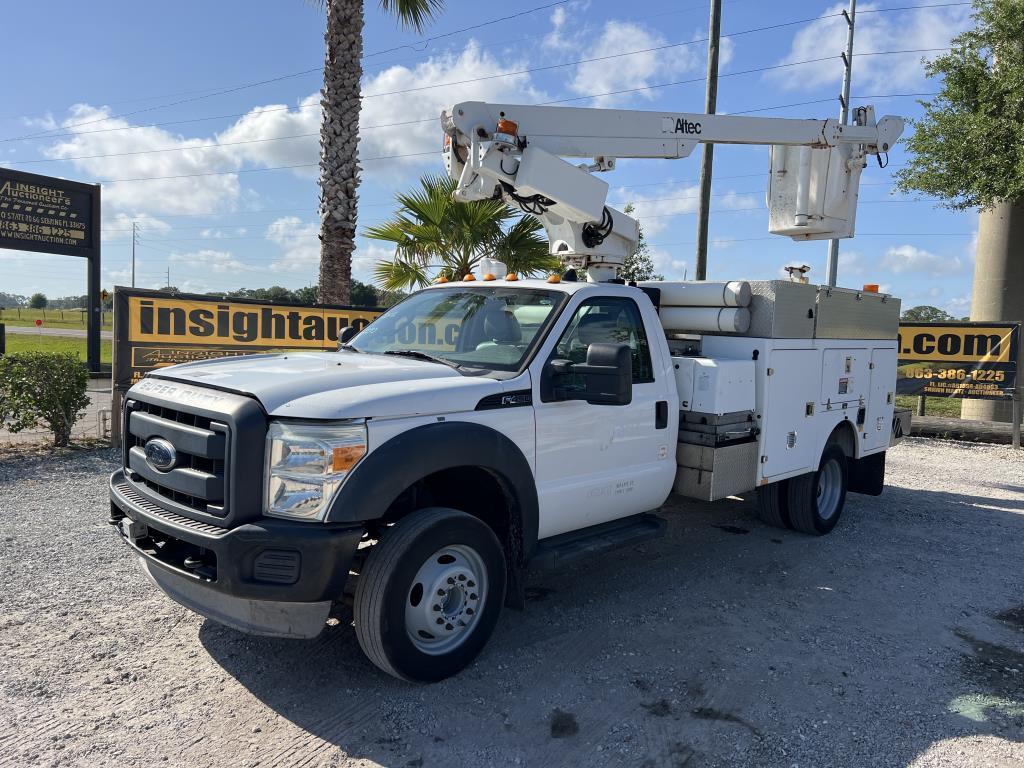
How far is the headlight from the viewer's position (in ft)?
10.7

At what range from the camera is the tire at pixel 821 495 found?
6496mm

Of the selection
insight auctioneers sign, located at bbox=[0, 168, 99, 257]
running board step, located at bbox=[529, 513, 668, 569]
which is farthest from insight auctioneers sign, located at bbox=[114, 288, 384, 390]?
insight auctioneers sign, located at bbox=[0, 168, 99, 257]

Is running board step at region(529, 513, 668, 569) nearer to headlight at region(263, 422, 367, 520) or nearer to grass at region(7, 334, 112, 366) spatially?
headlight at region(263, 422, 367, 520)

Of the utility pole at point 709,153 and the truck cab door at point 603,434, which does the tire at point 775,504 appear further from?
the utility pole at point 709,153

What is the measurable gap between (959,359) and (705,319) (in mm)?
8515

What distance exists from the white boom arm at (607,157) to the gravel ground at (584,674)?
2.63m

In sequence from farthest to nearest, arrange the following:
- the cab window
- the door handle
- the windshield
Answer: the door handle < the cab window < the windshield

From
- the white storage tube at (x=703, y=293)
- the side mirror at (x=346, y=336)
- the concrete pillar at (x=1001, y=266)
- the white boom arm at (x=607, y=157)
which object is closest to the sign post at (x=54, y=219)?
the side mirror at (x=346, y=336)

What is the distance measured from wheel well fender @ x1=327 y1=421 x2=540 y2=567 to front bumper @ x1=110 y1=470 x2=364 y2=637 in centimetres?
15

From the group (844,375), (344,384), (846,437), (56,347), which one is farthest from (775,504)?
(56,347)

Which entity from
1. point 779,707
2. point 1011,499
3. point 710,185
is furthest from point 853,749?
point 710,185

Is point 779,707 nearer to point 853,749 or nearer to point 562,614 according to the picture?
point 853,749

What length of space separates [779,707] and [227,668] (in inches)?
109

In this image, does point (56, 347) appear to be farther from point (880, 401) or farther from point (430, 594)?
point (430, 594)
